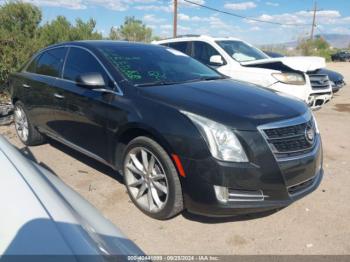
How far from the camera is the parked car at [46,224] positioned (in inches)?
50.5

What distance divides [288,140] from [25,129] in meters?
4.27

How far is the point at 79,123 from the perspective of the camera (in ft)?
13.7

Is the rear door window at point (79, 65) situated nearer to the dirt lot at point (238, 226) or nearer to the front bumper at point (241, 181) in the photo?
the dirt lot at point (238, 226)

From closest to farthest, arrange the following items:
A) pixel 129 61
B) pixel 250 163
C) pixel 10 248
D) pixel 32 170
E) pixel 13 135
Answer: pixel 10 248
pixel 32 170
pixel 250 163
pixel 129 61
pixel 13 135

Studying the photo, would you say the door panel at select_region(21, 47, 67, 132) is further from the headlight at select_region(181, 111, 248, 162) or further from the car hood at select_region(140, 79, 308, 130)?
the headlight at select_region(181, 111, 248, 162)

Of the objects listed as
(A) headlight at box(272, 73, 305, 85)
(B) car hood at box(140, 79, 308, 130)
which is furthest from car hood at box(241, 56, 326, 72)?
(B) car hood at box(140, 79, 308, 130)

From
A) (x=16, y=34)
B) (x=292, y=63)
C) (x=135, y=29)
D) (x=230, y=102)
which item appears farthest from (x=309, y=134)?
(x=135, y=29)

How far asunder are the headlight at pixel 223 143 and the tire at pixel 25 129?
11.4ft

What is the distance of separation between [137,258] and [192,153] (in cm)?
143

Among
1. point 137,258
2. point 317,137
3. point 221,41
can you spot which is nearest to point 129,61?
point 317,137

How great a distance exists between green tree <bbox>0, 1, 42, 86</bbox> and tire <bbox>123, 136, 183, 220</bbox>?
23.6ft

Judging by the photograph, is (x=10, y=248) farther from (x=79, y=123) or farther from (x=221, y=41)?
(x=221, y=41)

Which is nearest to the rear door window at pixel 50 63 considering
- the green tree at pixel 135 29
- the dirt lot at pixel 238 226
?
the dirt lot at pixel 238 226

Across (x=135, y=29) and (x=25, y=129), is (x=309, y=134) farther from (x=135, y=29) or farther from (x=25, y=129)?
(x=135, y=29)
